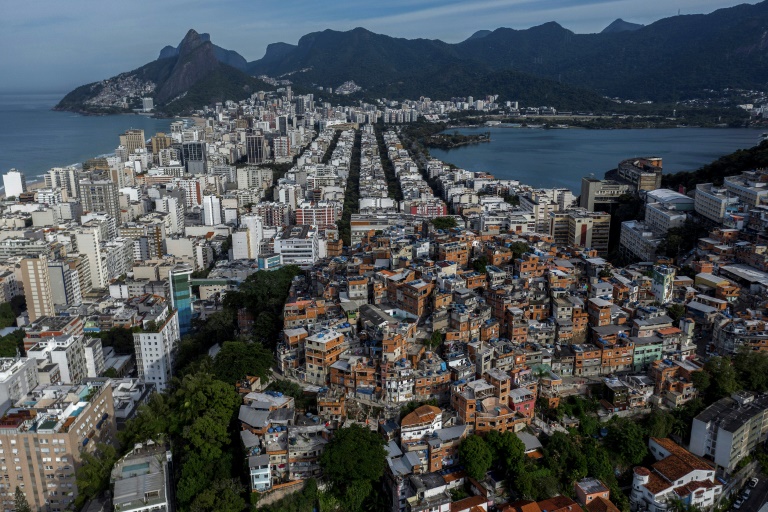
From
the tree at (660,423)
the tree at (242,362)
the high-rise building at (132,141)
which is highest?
the high-rise building at (132,141)

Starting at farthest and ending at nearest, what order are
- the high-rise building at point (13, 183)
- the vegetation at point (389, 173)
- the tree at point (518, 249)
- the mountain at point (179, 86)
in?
the mountain at point (179, 86) < the high-rise building at point (13, 183) < the vegetation at point (389, 173) < the tree at point (518, 249)

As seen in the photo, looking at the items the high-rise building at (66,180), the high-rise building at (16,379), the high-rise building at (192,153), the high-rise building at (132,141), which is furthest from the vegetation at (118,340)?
the high-rise building at (132,141)

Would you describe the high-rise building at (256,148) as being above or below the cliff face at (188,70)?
below

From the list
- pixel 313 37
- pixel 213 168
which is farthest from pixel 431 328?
pixel 313 37

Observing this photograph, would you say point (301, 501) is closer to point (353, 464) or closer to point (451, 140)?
point (353, 464)

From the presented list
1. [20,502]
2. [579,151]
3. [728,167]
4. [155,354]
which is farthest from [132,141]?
[20,502]

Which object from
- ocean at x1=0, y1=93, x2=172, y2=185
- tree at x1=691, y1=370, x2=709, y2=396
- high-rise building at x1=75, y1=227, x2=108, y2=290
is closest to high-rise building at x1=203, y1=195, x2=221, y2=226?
high-rise building at x1=75, y1=227, x2=108, y2=290

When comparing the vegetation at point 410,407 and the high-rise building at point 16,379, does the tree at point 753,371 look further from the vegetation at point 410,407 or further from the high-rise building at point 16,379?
the high-rise building at point 16,379

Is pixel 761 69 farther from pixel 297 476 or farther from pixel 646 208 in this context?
pixel 297 476
